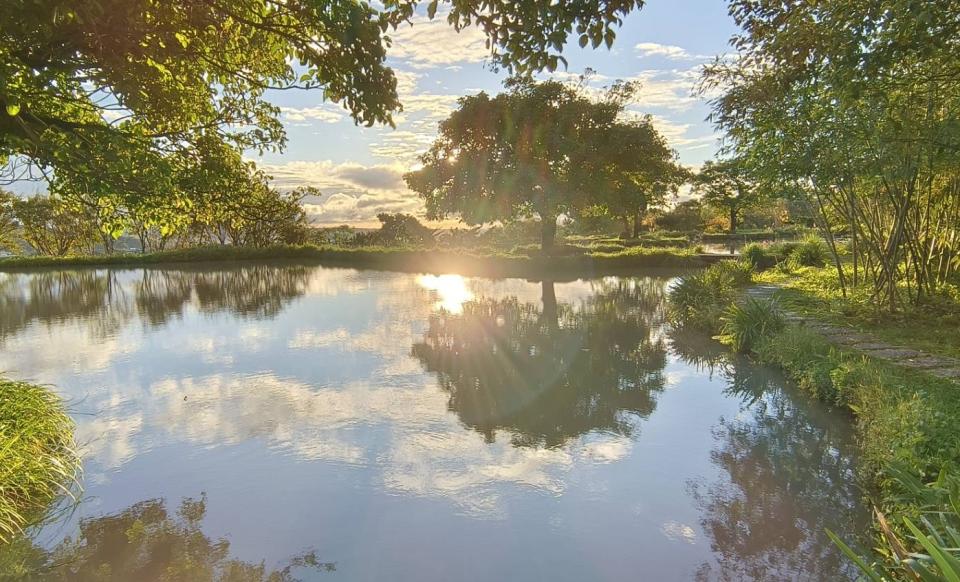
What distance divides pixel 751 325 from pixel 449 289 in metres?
9.58

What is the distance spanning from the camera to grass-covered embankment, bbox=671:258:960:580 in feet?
8.15

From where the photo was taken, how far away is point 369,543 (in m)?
3.67

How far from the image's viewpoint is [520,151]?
20.1 m

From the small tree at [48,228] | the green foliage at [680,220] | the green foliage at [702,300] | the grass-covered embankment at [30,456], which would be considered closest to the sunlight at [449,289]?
the green foliage at [702,300]

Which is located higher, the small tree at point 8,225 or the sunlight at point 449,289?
the small tree at point 8,225

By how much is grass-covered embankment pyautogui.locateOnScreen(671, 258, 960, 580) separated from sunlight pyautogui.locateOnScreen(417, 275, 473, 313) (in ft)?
20.9

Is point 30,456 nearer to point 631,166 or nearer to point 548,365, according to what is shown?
point 548,365

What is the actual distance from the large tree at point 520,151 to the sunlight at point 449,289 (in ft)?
11.4

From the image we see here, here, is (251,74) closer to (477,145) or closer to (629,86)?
(477,145)

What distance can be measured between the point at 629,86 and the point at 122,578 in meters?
22.6

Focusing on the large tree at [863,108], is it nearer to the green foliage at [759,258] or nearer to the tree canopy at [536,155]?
the green foliage at [759,258]

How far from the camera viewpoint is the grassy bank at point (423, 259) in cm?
2094

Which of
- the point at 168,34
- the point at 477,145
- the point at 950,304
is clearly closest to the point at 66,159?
the point at 168,34

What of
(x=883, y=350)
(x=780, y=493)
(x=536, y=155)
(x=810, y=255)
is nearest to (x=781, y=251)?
(x=810, y=255)
